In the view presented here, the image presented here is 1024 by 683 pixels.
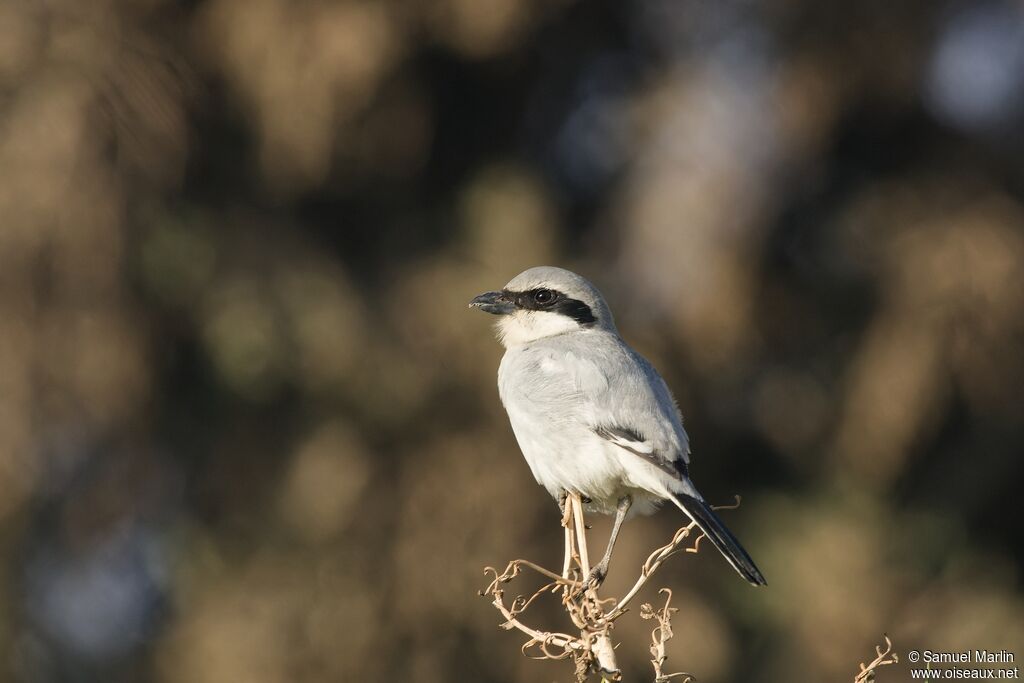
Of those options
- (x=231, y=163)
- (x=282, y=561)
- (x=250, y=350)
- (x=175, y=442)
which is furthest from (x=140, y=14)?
(x=282, y=561)

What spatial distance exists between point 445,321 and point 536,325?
3.50m

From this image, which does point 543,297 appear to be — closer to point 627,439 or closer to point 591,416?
point 591,416

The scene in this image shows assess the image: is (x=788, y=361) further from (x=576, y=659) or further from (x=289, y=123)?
(x=576, y=659)

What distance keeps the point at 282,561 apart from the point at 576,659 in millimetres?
5242

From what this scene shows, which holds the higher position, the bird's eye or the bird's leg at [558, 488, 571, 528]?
the bird's eye

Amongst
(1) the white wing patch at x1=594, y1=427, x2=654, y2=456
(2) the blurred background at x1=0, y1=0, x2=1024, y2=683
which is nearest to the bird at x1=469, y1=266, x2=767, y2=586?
(1) the white wing patch at x1=594, y1=427, x2=654, y2=456

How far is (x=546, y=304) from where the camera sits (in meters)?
3.65

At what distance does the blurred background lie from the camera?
6855 mm

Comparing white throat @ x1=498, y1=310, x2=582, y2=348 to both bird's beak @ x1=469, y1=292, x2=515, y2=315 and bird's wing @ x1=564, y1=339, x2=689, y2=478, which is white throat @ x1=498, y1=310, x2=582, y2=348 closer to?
bird's beak @ x1=469, y1=292, x2=515, y2=315

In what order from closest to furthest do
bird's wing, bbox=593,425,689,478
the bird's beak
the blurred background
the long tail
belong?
the long tail → bird's wing, bbox=593,425,689,478 → the bird's beak → the blurred background

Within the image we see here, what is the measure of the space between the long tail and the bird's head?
85 cm

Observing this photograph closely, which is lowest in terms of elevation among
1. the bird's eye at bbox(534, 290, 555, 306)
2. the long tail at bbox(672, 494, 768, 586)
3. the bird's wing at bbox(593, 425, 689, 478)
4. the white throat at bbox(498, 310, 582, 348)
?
the long tail at bbox(672, 494, 768, 586)

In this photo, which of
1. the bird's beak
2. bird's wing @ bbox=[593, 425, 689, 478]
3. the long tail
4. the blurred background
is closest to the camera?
the long tail

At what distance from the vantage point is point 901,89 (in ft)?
26.0
